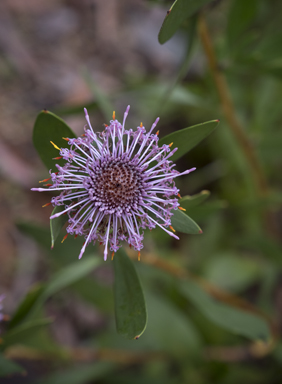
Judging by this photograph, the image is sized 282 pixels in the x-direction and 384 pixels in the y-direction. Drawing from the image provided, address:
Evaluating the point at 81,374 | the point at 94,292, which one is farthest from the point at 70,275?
the point at 81,374

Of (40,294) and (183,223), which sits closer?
(183,223)

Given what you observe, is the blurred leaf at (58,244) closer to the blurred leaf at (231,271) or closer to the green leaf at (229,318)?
the green leaf at (229,318)

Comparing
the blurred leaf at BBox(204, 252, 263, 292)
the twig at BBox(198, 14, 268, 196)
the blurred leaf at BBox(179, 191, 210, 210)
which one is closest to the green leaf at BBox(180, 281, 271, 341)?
the blurred leaf at BBox(179, 191, 210, 210)

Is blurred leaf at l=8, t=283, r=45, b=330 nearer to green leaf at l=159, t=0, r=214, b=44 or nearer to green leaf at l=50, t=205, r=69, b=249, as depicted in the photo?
green leaf at l=50, t=205, r=69, b=249

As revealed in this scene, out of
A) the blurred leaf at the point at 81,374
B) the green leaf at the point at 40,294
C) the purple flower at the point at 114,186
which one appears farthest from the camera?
the blurred leaf at the point at 81,374

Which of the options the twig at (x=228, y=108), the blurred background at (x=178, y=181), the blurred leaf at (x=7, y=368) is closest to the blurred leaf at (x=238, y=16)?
the blurred background at (x=178, y=181)

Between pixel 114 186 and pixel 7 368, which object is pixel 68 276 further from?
pixel 114 186

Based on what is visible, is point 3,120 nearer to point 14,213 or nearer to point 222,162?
point 14,213
